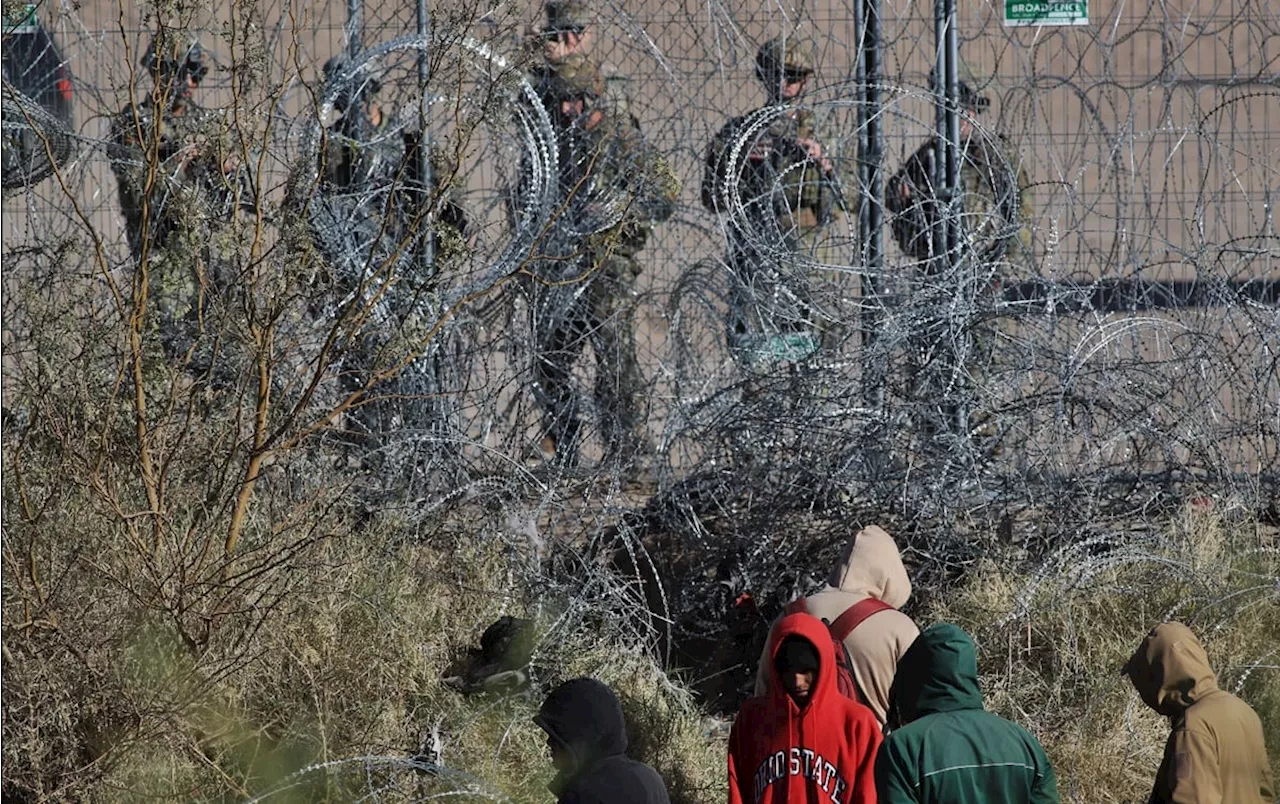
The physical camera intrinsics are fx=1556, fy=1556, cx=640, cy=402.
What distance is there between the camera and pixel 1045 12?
278 inches

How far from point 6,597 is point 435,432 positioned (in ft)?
6.79

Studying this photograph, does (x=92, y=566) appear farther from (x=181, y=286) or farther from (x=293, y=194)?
(x=293, y=194)

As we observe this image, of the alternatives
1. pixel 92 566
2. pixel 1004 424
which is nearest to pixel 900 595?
pixel 1004 424

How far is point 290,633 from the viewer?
4758mm

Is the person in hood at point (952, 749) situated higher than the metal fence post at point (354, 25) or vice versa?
the metal fence post at point (354, 25)

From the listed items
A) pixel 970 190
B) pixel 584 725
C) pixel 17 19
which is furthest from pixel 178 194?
pixel 970 190

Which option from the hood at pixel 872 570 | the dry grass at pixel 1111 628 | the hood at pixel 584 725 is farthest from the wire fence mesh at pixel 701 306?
the hood at pixel 584 725

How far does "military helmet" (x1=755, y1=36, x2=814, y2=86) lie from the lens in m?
7.07

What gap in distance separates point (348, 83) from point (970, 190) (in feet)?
9.49

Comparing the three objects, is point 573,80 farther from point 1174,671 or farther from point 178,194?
point 1174,671

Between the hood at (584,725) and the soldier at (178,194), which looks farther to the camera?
the soldier at (178,194)

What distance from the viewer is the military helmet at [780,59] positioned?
279 inches

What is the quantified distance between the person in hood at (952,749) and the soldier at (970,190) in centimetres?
333

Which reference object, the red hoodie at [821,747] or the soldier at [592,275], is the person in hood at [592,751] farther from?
the soldier at [592,275]
